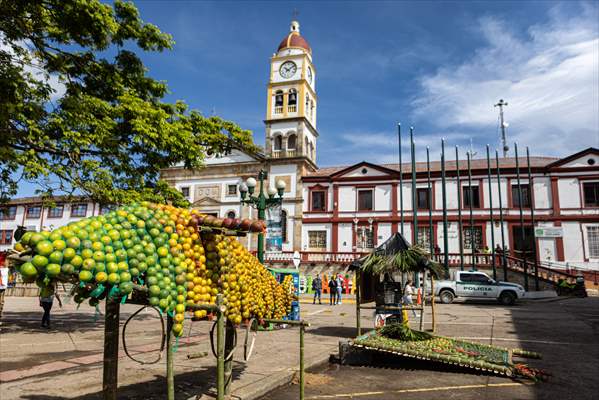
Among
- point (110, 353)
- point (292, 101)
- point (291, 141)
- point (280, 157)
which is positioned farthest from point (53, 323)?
point (292, 101)

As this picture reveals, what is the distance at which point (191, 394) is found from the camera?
6180mm

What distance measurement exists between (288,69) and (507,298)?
28986mm

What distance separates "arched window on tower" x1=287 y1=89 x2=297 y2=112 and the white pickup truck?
23.3m

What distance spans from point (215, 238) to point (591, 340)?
12.0 metres

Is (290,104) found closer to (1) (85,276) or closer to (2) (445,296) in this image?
(2) (445,296)

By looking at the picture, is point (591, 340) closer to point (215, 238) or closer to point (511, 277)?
point (215, 238)

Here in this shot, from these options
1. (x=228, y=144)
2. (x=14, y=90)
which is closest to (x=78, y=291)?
(x=14, y=90)

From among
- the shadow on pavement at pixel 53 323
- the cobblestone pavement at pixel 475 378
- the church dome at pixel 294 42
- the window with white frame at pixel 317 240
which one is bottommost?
the shadow on pavement at pixel 53 323

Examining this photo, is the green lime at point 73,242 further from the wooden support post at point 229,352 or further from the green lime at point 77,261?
the wooden support post at point 229,352

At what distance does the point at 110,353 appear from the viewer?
4.34 m

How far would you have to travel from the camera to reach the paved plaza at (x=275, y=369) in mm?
6652

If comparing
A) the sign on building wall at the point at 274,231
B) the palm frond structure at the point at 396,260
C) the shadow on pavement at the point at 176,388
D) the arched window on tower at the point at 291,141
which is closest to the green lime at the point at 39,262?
the shadow on pavement at the point at 176,388

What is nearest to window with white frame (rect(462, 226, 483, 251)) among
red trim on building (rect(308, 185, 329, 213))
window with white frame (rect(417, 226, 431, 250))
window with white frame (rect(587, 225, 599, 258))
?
window with white frame (rect(417, 226, 431, 250))

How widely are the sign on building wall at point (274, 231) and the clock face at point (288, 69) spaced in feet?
93.2
